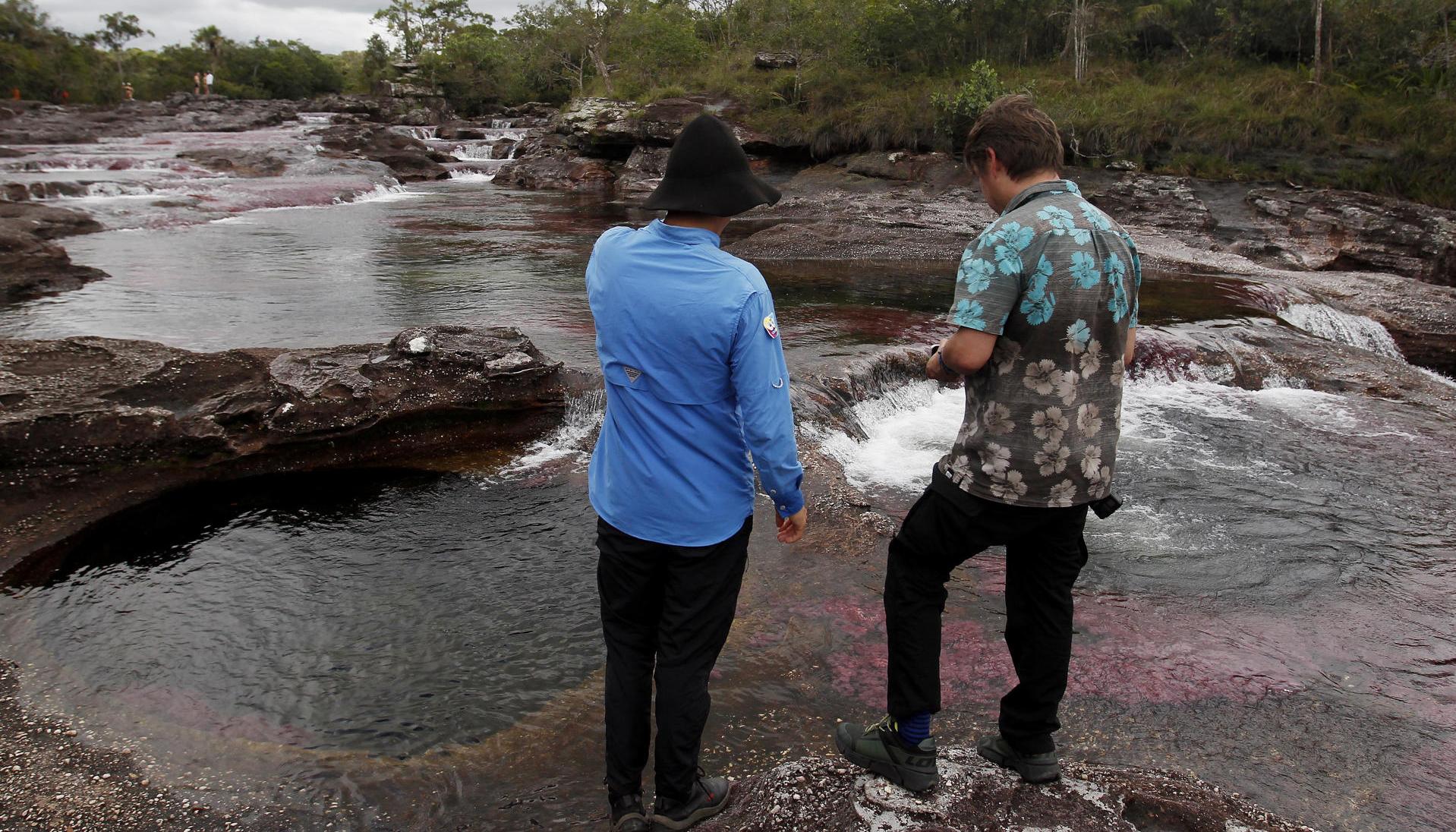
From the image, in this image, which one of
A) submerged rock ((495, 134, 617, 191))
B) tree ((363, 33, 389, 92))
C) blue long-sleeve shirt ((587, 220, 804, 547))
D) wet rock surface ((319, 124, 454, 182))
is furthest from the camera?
tree ((363, 33, 389, 92))

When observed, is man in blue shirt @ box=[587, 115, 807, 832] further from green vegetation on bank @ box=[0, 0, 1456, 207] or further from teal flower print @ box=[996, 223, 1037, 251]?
green vegetation on bank @ box=[0, 0, 1456, 207]

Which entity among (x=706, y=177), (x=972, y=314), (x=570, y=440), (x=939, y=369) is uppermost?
(x=706, y=177)

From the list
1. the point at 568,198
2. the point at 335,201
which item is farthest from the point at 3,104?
the point at 568,198

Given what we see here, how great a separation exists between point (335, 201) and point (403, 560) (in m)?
18.3

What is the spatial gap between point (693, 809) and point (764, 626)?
1.38 meters

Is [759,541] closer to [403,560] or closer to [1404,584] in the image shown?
[403,560]

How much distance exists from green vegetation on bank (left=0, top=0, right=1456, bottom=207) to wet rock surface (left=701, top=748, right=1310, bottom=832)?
58.6 feet

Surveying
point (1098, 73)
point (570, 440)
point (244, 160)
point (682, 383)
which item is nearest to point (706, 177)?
point (682, 383)

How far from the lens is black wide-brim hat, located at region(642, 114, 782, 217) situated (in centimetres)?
216

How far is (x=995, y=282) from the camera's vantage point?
220 centimetres

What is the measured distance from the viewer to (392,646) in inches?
148

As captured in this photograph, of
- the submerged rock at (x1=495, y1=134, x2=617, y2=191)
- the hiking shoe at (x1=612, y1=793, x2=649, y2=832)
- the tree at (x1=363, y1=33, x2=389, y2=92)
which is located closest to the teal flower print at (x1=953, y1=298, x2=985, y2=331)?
the hiking shoe at (x1=612, y1=793, x2=649, y2=832)

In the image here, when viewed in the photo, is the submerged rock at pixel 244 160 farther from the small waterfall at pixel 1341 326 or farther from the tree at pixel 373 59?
the tree at pixel 373 59

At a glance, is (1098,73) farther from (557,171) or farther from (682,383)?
(682,383)
